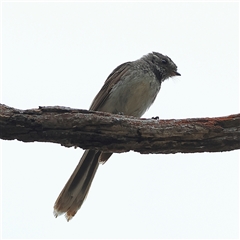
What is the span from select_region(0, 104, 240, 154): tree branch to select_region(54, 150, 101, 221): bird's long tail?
2172mm

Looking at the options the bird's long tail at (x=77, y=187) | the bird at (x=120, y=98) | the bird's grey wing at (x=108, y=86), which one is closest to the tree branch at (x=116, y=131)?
the bird at (x=120, y=98)

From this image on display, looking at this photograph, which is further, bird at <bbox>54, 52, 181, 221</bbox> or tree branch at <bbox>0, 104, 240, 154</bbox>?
bird at <bbox>54, 52, 181, 221</bbox>

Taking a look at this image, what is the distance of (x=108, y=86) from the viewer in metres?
7.37

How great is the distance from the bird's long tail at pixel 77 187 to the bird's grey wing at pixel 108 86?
978mm

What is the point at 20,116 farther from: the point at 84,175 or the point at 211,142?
the point at 84,175

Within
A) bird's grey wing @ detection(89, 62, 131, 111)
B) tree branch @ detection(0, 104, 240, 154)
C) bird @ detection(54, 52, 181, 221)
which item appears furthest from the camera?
bird's grey wing @ detection(89, 62, 131, 111)

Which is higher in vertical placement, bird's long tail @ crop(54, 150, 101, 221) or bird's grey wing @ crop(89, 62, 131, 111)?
bird's grey wing @ crop(89, 62, 131, 111)

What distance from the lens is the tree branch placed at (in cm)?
410

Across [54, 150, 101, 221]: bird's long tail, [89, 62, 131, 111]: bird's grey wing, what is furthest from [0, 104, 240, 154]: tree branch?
[89, 62, 131, 111]: bird's grey wing

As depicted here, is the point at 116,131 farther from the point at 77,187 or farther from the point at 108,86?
the point at 108,86

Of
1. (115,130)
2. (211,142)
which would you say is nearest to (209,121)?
(211,142)

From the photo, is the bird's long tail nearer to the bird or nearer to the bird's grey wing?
the bird

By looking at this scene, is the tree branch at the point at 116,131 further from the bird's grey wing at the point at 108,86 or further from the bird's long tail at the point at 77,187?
the bird's grey wing at the point at 108,86

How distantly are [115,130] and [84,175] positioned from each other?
Answer: 249 centimetres
